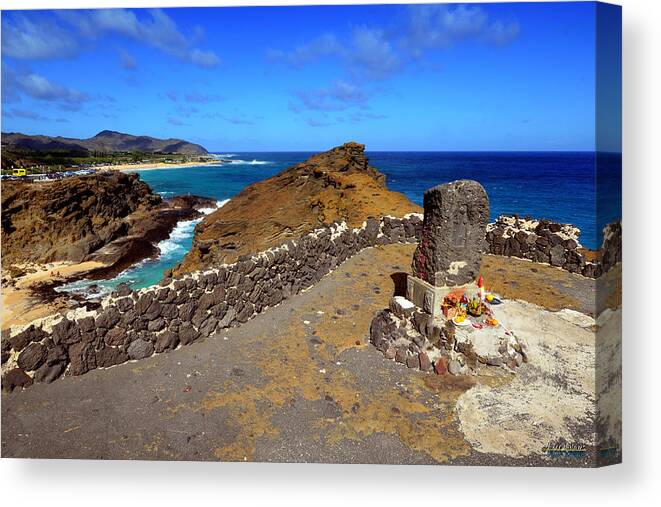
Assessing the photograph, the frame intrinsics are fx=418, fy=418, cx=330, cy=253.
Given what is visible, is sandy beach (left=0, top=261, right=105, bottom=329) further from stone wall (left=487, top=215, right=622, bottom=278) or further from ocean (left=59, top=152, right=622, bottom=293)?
stone wall (left=487, top=215, right=622, bottom=278)

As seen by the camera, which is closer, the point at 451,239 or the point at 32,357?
the point at 32,357

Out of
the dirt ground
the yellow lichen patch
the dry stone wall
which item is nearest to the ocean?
the dry stone wall

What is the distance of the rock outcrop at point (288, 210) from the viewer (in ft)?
52.0

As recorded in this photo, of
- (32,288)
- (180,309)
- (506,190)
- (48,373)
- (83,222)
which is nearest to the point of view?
(48,373)

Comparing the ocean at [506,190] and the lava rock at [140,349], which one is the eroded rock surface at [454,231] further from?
the lava rock at [140,349]

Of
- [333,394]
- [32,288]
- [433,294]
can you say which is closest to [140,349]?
[333,394]

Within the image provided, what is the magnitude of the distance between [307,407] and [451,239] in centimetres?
373

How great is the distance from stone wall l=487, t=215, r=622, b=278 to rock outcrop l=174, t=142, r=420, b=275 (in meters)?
3.53

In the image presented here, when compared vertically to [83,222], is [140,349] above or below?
below

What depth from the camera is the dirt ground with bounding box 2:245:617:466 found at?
5.39 m

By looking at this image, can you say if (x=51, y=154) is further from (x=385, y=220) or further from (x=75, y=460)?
(x=385, y=220)

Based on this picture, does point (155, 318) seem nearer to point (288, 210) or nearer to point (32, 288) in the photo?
point (288, 210)

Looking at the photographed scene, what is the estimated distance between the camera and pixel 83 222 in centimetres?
2408

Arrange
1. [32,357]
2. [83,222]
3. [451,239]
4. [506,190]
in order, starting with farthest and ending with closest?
[506,190], [83,222], [451,239], [32,357]
